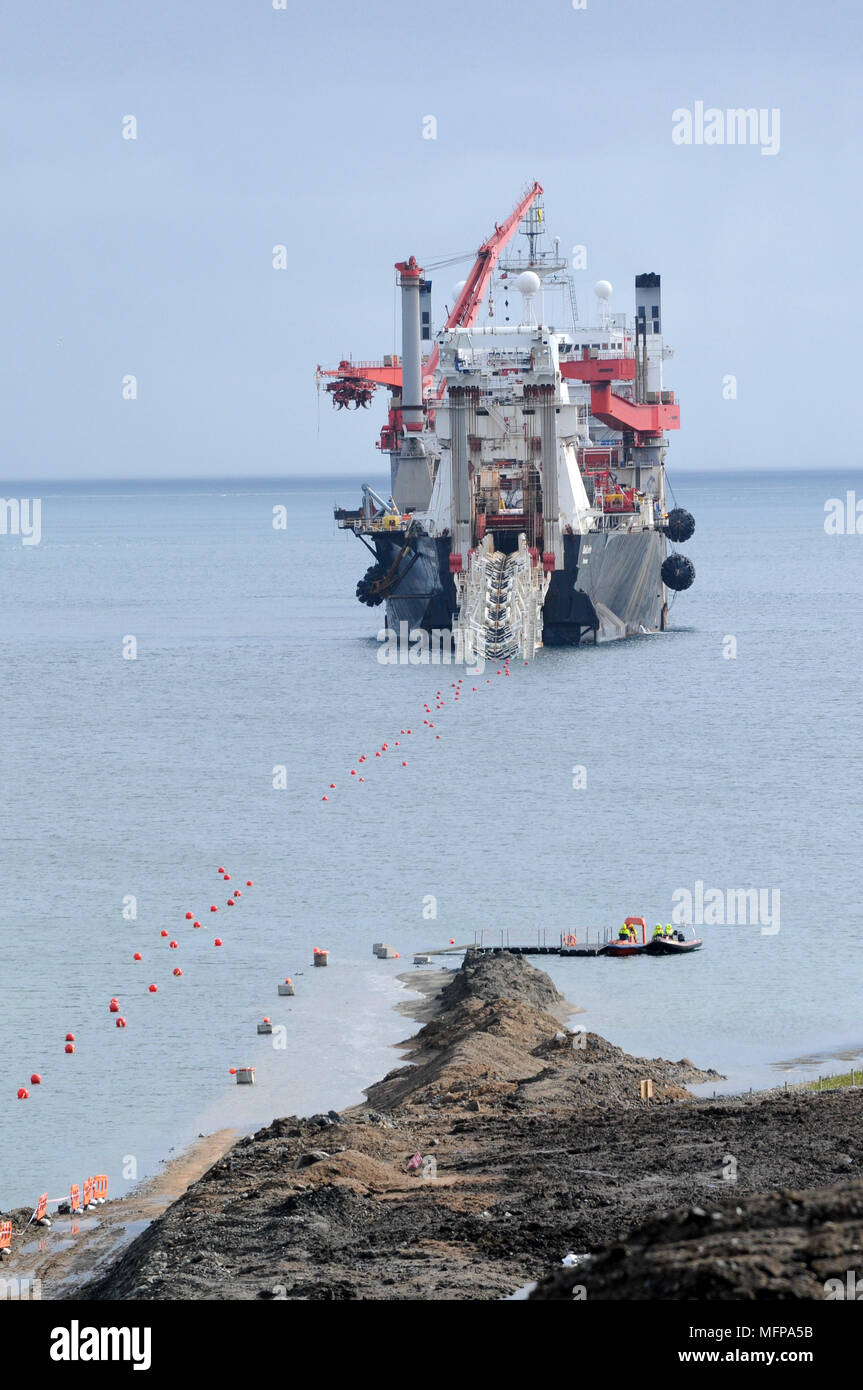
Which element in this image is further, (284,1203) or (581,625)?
(581,625)

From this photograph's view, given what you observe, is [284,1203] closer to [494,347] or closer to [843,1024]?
[843,1024]

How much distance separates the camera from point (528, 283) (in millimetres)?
114375

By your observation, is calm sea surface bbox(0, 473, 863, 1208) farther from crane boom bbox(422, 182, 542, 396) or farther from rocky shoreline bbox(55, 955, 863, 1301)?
crane boom bbox(422, 182, 542, 396)

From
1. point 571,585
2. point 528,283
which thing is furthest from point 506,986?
point 528,283

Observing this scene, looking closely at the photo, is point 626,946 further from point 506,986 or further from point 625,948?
point 506,986

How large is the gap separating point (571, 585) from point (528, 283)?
2489 cm

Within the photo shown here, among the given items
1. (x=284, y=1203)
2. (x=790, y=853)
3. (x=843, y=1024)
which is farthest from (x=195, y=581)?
(x=284, y=1203)

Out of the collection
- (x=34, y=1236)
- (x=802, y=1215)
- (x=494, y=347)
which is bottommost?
(x=34, y=1236)

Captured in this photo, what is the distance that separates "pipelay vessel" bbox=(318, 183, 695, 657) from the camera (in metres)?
94.7

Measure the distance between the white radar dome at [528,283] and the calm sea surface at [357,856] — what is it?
2279cm

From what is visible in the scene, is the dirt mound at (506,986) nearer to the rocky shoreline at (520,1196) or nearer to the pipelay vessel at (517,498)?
the rocky shoreline at (520,1196)
